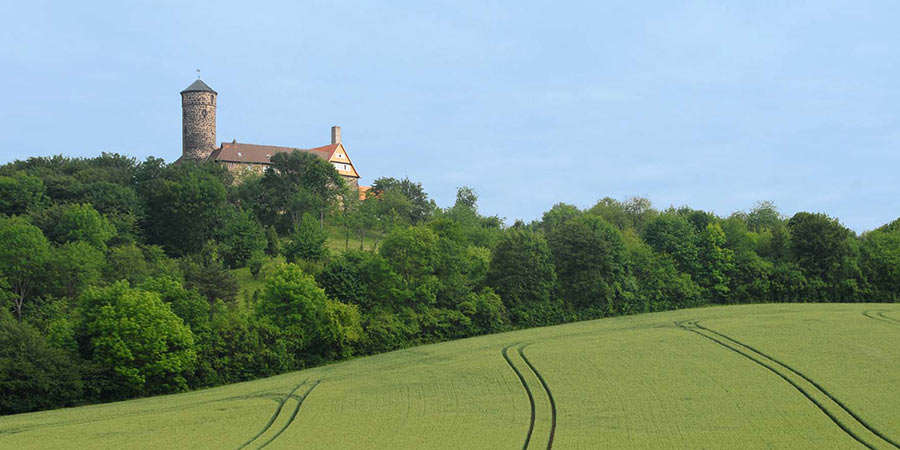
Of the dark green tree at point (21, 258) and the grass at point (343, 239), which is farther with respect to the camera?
the grass at point (343, 239)

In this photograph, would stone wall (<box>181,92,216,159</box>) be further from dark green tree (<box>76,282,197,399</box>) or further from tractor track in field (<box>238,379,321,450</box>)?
tractor track in field (<box>238,379,321,450</box>)

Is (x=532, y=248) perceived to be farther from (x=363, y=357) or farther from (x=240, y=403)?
(x=240, y=403)

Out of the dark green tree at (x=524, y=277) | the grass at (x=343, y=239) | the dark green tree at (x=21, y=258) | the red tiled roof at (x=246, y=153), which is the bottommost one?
the dark green tree at (x=524, y=277)

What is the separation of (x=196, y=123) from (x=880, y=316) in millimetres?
101697

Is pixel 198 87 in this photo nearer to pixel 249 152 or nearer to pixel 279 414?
pixel 249 152

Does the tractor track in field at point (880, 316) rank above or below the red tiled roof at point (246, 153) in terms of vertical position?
below

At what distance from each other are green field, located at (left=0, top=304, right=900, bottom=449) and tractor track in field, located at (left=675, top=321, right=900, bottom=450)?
0.08 metres

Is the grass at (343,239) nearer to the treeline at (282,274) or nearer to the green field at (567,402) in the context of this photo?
the treeline at (282,274)

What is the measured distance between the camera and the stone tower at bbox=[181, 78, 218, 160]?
123 m

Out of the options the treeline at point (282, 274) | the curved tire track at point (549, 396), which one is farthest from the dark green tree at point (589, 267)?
the curved tire track at point (549, 396)

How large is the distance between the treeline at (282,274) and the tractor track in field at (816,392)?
23084 mm

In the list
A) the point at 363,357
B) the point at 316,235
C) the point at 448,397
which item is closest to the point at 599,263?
the point at 363,357

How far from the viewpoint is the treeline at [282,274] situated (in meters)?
48.7

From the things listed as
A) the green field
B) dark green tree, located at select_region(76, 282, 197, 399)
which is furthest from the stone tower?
the green field
